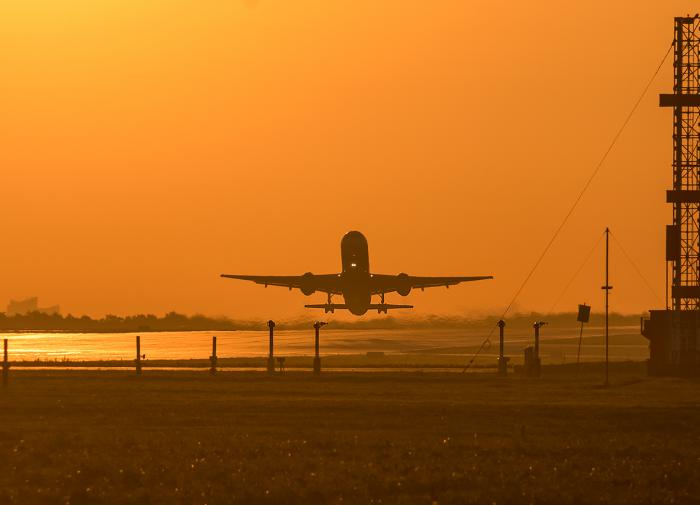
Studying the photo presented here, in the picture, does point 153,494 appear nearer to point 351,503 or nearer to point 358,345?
point 351,503

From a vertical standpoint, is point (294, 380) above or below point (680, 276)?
below

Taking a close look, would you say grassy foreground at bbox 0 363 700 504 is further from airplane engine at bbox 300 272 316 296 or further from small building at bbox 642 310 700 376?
airplane engine at bbox 300 272 316 296

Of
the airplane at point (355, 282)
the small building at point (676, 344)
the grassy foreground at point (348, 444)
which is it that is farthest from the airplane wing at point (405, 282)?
the grassy foreground at point (348, 444)

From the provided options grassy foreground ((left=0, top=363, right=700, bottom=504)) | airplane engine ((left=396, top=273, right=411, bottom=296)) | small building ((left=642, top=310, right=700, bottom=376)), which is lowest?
grassy foreground ((left=0, top=363, right=700, bottom=504))

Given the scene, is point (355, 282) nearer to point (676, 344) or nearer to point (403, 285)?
point (403, 285)

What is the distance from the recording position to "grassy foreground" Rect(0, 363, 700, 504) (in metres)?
26.9

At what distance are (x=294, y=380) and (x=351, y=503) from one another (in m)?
38.4

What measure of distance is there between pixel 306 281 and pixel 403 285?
8030 mm

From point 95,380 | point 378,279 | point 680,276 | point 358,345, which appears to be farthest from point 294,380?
point 358,345

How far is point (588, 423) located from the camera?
40438mm

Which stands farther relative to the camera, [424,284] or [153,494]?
[424,284]

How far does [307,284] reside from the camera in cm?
11600

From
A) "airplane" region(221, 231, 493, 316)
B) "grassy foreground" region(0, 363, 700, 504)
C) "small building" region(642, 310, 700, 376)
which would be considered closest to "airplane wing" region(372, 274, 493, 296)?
"airplane" region(221, 231, 493, 316)

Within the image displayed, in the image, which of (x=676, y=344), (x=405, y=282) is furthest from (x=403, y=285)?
(x=676, y=344)
